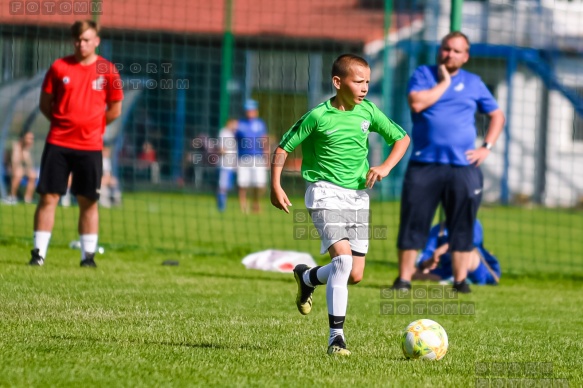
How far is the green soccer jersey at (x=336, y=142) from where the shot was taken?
664 centimetres

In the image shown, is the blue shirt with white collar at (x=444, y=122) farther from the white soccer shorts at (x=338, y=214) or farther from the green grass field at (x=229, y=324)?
the white soccer shorts at (x=338, y=214)

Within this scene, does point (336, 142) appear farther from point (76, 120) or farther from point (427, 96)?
point (76, 120)

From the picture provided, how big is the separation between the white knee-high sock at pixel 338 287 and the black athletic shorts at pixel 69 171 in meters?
4.19

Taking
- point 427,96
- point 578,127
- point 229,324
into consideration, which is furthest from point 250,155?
point 229,324

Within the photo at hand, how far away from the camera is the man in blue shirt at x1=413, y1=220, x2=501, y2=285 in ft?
35.8

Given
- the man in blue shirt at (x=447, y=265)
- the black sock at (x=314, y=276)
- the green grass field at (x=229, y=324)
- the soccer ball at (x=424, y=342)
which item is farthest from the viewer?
the man in blue shirt at (x=447, y=265)

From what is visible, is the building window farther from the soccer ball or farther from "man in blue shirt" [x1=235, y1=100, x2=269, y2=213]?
the soccer ball

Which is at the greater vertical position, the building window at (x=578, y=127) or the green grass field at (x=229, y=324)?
the building window at (x=578, y=127)

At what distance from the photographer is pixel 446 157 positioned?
32.0 feet

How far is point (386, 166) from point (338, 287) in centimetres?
81

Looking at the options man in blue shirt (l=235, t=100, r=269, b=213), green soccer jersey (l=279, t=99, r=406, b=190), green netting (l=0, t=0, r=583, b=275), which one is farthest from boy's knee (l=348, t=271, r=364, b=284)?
man in blue shirt (l=235, t=100, r=269, b=213)

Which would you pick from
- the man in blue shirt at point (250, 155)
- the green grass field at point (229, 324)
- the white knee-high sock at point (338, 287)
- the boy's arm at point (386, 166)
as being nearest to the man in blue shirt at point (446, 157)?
the green grass field at point (229, 324)

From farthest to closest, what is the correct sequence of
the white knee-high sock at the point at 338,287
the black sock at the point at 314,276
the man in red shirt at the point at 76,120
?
1. the man in red shirt at the point at 76,120
2. the black sock at the point at 314,276
3. the white knee-high sock at the point at 338,287

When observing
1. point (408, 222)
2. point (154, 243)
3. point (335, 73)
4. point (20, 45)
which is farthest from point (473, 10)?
point (335, 73)
